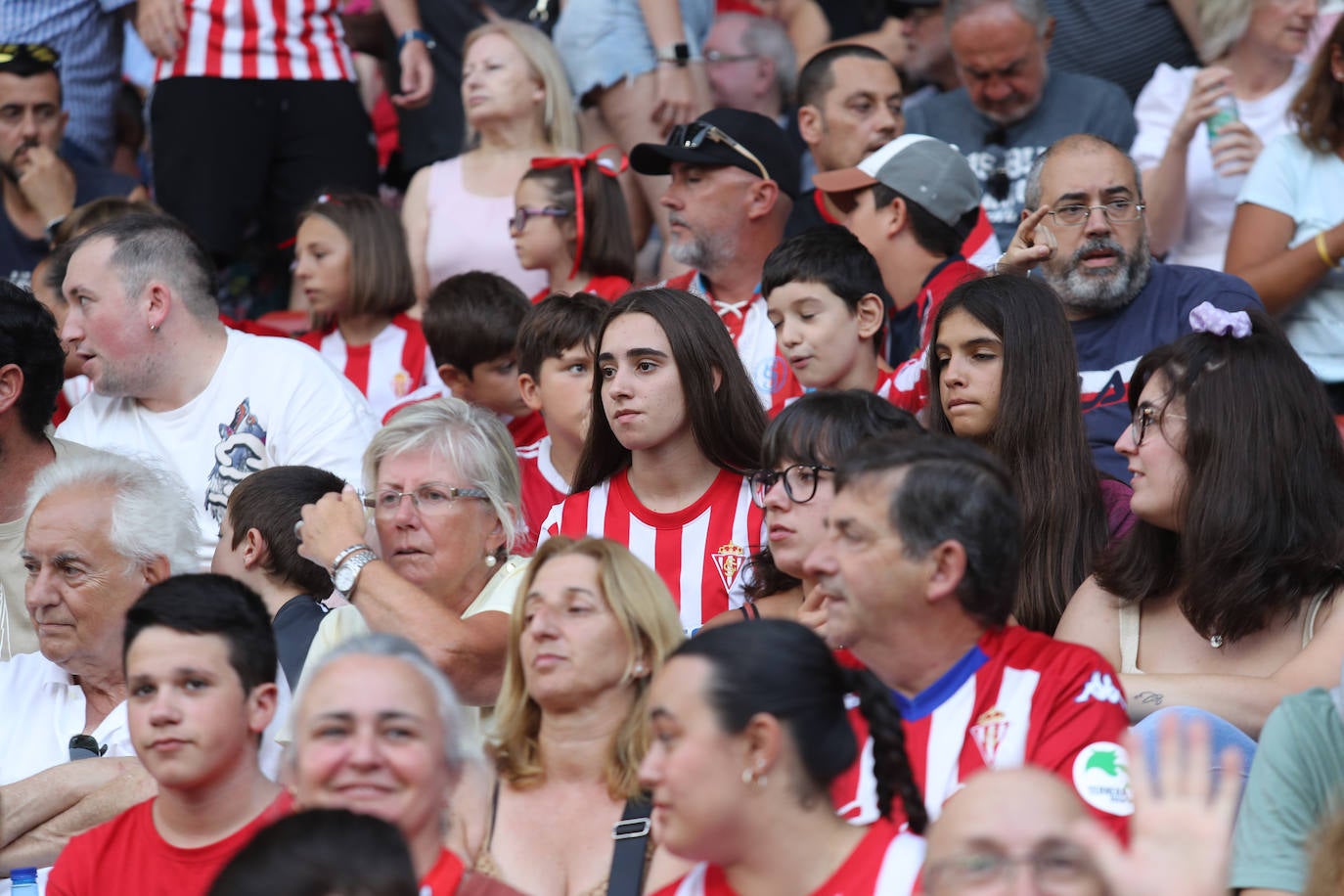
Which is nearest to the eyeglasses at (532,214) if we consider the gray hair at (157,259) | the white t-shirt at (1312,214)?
the gray hair at (157,259)

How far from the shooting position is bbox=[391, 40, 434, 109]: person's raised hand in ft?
25.1

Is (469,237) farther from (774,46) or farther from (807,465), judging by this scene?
(807,465)

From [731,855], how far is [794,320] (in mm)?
2683

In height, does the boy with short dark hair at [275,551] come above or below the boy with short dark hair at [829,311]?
below

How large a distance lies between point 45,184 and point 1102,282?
450 cm

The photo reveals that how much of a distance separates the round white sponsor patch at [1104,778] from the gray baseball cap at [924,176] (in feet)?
9.48

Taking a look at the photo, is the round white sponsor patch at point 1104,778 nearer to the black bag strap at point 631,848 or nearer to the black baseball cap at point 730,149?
the black bag strap at point 631,848

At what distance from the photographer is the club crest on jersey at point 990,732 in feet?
10.8

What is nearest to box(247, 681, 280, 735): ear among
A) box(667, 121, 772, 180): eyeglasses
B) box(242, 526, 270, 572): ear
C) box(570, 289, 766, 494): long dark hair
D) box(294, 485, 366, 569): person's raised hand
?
box(294, 485, 366, 569): person's raised hand

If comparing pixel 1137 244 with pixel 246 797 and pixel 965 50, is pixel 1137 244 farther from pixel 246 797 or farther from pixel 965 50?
pixel 246 797

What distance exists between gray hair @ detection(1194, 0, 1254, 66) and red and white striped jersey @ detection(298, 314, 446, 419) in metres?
3.38

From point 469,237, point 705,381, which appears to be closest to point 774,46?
point 469,237

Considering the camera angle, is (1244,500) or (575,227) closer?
(1244,500)

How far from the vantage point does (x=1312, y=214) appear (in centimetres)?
601
